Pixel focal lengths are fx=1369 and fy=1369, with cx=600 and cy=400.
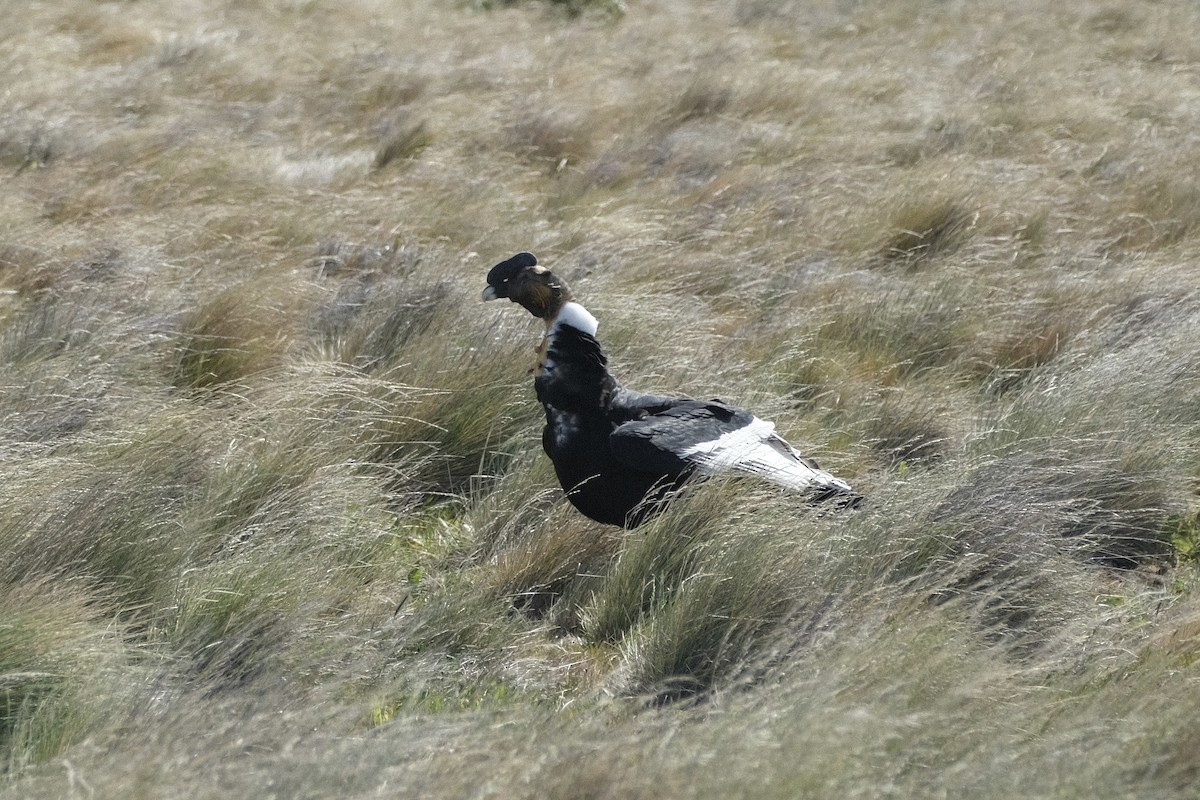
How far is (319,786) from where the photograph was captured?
2369 mm

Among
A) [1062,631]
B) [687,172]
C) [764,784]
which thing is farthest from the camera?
[687,172]

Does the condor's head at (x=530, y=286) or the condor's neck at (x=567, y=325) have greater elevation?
the condor's head at (x=530, y=286)

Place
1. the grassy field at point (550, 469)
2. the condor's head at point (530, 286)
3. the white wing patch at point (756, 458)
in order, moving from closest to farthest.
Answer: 1. the grassy field at point (550, 469)
2. the white wing patch at point (756, 458)
3. the condor's head at point (530, 286)

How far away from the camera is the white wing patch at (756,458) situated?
12.2 feet

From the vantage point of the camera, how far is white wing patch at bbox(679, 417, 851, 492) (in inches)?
146

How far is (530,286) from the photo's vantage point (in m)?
4.05

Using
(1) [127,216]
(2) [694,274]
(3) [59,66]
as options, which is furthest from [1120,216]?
(3) [59,66]

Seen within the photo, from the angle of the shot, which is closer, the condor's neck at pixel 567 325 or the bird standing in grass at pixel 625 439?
the bird standing in grass at pixel 625 439

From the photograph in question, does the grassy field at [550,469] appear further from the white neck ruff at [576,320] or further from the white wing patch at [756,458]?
the white neck ruff at [576,320]

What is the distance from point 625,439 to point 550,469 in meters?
0.71

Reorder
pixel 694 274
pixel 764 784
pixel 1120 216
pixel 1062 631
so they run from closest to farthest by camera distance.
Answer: pixel 764 784 < pixel 1062 631 < pixel 694 274 < pixel 1120 216

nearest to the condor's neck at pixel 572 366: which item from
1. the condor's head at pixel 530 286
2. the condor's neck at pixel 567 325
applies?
the condor's neck at pixel 567 325

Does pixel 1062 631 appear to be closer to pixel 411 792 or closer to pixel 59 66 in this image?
pixel 411 792

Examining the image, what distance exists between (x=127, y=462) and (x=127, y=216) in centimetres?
327
